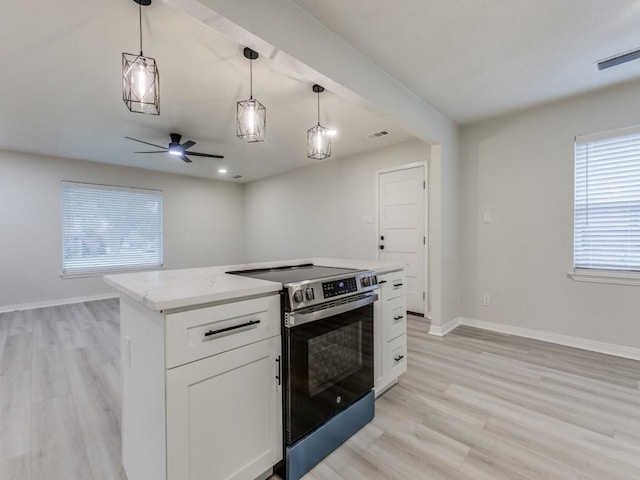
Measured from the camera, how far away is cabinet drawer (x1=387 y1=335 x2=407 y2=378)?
2.09 metres

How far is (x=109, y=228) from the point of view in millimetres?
5395

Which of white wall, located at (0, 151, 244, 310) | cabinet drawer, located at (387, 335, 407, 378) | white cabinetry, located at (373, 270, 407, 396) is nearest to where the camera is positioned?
white cabinetry, located at (373, 270, 407, 396)

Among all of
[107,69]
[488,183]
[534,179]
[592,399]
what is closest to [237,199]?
[107,69]

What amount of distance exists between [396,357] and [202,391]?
4.87ft

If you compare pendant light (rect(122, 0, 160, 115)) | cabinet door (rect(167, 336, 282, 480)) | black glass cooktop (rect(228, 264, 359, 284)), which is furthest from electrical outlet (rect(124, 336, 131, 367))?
pendant light (rect(122, 0, 160, 115))

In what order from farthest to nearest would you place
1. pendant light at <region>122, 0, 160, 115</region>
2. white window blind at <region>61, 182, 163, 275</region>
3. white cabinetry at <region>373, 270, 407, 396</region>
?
white window blind at <region>61, 182, 163, 275</region>, white cabinetry at <region>373, 270, 407, 396</region>, pendant light at <region>122, 0, 160, 115</region>

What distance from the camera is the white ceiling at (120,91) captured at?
1.83m

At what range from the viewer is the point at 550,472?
1402mm

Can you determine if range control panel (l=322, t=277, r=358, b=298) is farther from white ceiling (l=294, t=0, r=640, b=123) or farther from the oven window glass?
white ceiling (l=294, t=0, r=640, b=123)

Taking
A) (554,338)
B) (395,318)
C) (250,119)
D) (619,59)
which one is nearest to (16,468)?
(395,318)

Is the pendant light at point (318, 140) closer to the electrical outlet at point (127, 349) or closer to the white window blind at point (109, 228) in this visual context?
the electrical outlet at point (127, 349)

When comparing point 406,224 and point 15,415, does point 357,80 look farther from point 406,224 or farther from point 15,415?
point 15,415

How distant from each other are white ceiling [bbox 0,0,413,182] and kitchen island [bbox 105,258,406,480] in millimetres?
1640

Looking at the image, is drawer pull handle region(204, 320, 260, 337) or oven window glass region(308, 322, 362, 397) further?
oven window glass region(308, 322, 362, 397)
